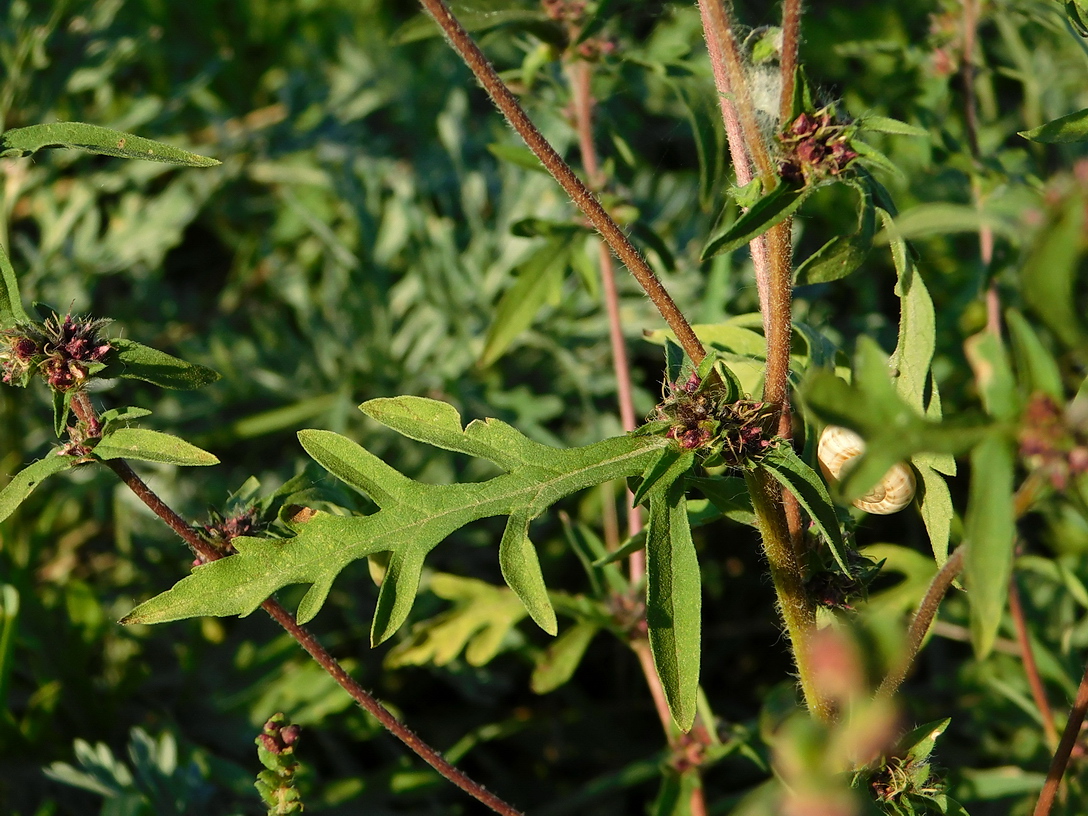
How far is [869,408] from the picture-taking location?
87 cm

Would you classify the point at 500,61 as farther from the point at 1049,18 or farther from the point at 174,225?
the point at 1049,18

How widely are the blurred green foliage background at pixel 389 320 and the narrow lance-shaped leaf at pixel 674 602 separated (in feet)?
1.76

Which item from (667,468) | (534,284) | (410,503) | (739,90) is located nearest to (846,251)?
(739,90)

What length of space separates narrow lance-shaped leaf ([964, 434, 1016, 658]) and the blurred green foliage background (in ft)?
3.00

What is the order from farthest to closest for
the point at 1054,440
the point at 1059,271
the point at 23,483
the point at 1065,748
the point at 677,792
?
1. the point at 677,792
2. the point at 1065,748
3. the point at 23,483
4. the point at 1054,440
5. the point at 1059,271

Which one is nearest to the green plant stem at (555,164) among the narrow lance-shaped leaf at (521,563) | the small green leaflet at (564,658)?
the narrow lance-shaped leaf at (521,563)

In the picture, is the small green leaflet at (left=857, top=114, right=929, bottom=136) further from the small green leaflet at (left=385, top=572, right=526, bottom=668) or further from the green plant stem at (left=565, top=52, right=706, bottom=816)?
the small green leaflet at (left=385, top=572, right=526, bottom=668)

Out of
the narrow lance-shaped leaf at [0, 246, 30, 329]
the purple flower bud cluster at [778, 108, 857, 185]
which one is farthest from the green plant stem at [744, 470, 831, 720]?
the narrow lance-shaped leaf at [0, 246, 30, 329]

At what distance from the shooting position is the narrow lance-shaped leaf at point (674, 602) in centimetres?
121

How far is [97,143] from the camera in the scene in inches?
46.3

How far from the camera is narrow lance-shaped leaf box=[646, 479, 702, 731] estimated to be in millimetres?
1212

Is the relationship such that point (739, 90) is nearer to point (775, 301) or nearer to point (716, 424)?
point (775, 301)

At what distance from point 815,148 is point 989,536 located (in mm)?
498

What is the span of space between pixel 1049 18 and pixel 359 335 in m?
1.86
